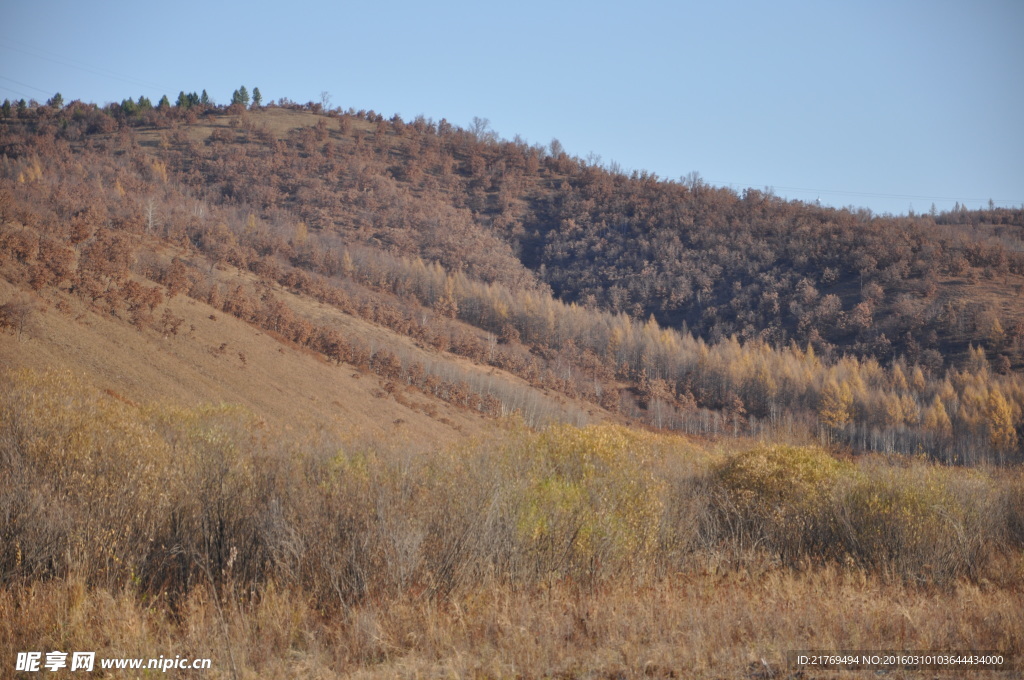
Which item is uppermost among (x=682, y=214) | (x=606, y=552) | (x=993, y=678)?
(x=682, y=214)

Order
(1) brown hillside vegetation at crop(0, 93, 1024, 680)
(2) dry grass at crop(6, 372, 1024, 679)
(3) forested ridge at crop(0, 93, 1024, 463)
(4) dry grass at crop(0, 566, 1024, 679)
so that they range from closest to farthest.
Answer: (4) dry grass at crop(0, 566, 1024, 679) < (2) dry grass at crop(6, 372, 1024, 679) < (1) brown hillside vegetation at crop(0, 93, 1024, 680) < (3) forested ridge at crop(0, 93, 1024, 463)

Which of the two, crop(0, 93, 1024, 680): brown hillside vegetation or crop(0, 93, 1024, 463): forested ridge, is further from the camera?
crop(0, 93, 1024, 463): forested ridge

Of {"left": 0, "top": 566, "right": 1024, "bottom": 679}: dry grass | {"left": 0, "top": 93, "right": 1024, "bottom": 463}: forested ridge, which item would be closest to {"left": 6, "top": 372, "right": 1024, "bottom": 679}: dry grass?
{"left": 0, "top": 566, "right": 1024, "bottom": 679}: dry grass

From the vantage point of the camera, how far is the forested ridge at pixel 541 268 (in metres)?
65.9

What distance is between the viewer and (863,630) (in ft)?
37.5

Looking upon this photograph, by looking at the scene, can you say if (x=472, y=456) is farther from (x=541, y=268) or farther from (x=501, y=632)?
(x=541, y=268)

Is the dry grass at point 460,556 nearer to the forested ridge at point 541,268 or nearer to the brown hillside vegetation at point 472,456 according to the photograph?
the brown hillside vegetation at point 472,456

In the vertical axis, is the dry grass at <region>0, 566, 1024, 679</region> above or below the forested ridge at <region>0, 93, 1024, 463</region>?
below

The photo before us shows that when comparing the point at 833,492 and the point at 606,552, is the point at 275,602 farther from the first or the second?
the point at 833,492

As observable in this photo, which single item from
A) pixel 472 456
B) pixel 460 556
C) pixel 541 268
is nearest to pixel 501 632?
pixel 460 556

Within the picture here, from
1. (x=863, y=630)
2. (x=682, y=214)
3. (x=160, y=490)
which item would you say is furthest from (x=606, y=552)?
(x=682, y=214)

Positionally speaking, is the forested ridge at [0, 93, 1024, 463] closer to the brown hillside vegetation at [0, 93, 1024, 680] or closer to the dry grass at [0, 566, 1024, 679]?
the brown hillside vegetation at [0, 93, 1024, 680]

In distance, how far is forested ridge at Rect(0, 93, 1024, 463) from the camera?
65875 millimetres

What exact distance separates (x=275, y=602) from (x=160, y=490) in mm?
5078
